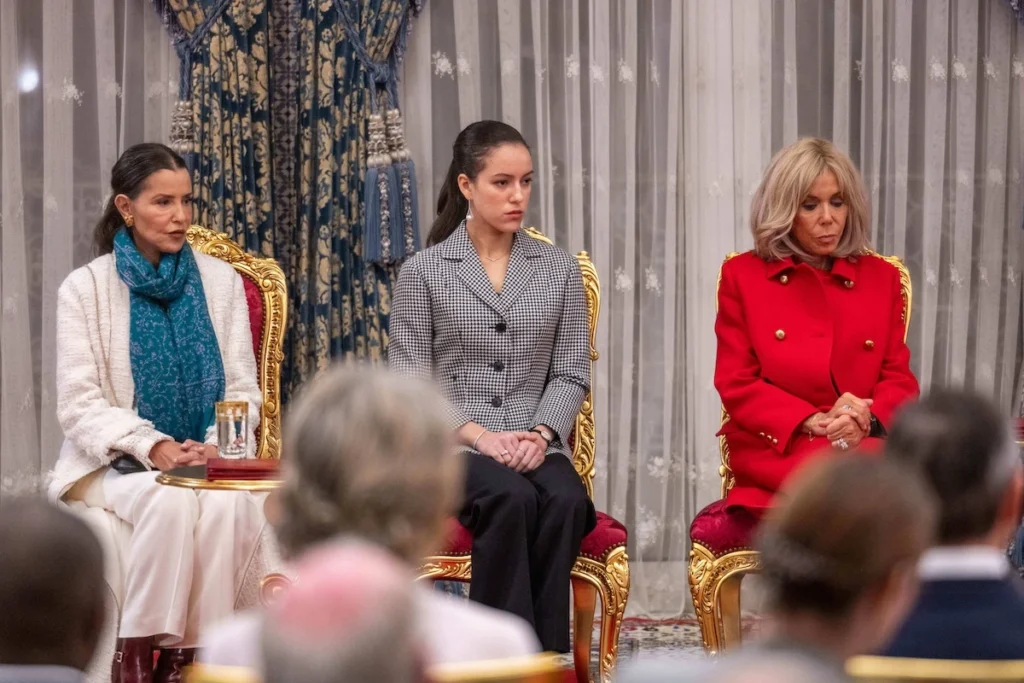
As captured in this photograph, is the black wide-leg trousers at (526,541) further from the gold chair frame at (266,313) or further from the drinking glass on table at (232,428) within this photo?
the gold chair frame at (266,313)

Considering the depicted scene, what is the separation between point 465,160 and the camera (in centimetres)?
396

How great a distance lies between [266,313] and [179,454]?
2.10 ft

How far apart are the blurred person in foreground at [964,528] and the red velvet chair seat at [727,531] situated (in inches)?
76.4

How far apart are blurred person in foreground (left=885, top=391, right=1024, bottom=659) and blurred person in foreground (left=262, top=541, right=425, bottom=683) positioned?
81 cm

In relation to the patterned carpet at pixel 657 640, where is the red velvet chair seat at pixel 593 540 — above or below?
above

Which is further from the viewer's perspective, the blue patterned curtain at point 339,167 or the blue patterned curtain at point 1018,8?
the blue patterned curtain at point 1018,8

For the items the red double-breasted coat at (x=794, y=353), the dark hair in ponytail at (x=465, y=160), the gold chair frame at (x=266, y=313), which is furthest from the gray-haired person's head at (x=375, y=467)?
the gold chair frame at (x=266, y=313)

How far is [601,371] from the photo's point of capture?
503cm

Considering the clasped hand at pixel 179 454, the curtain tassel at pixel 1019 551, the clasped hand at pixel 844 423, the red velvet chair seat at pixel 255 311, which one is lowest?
the curtain tassel at pixel 1019 551

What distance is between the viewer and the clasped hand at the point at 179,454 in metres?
3.64

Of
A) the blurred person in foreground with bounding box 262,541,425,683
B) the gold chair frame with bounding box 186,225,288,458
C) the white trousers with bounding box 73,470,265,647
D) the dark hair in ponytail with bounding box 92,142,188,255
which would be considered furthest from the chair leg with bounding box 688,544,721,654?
the blurred person in foreground with bounding box 262,541,425,683

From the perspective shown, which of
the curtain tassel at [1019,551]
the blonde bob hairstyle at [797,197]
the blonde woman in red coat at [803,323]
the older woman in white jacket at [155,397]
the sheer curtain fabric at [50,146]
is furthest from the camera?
the sheer curtain fabric at [50,146]

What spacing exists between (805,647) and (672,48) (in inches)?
160

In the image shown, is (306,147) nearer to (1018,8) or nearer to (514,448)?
(514,448)
